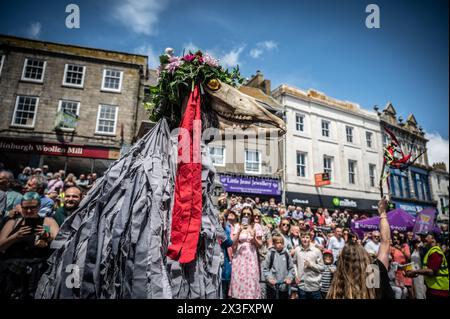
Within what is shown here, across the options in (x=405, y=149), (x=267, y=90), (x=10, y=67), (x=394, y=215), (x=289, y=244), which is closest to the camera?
(x=289, y=244)

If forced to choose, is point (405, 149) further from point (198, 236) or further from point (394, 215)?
point (198, 236)

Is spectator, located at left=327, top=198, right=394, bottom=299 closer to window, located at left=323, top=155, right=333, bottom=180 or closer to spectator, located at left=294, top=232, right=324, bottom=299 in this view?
spectator, located at left=294, top=232, right=324, bottom=299

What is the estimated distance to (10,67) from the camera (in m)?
15.8

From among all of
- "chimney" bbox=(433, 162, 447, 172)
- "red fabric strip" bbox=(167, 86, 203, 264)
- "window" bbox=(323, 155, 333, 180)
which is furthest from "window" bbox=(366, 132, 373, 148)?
"red fabric strip" bbox=(167, 86, 203, 264)

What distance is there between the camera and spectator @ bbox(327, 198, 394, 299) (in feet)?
8.61

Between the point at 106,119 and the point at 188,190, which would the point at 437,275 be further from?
the point at 106,119

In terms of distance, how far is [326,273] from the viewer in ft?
18.8

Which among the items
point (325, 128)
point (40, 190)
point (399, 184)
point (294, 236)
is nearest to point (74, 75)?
point (40, 190)

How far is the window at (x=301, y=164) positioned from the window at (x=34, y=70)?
18007mm

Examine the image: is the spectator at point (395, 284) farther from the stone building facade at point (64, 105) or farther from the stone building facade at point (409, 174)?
the stone building facade at point (409, 174)

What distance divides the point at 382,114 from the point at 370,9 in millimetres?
25580

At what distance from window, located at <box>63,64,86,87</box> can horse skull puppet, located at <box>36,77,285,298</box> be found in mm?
18024
